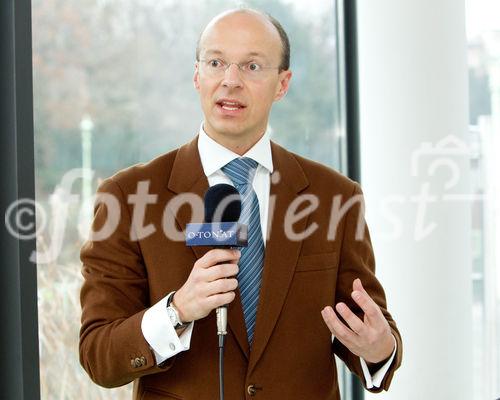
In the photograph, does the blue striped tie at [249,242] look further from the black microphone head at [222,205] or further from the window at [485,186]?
the window at [485,186]

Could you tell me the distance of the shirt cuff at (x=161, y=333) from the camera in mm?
1776

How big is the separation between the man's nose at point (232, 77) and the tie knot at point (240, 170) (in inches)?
7.9

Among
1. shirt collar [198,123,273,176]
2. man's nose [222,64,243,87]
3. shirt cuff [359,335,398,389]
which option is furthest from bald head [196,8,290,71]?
shirt cuff [359,335,398,389]

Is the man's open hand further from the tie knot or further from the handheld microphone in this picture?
the tie knot

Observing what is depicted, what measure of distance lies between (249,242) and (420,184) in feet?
Answer: 6.79

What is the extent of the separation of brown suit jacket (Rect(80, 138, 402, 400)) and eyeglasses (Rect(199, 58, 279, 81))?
21cm

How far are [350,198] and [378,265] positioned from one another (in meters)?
1.93

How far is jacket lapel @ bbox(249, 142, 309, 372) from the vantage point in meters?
1.96

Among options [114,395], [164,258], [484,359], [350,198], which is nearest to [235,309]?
[164,258]

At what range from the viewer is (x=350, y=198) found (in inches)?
85.6

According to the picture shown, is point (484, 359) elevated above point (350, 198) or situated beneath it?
situated beneath

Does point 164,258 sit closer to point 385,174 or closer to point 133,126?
point 133,126

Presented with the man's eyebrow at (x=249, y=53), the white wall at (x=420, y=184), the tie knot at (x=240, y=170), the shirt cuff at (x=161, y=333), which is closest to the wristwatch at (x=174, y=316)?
the shirt cuff at (x=161, y=333)

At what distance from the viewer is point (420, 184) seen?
155 inches
